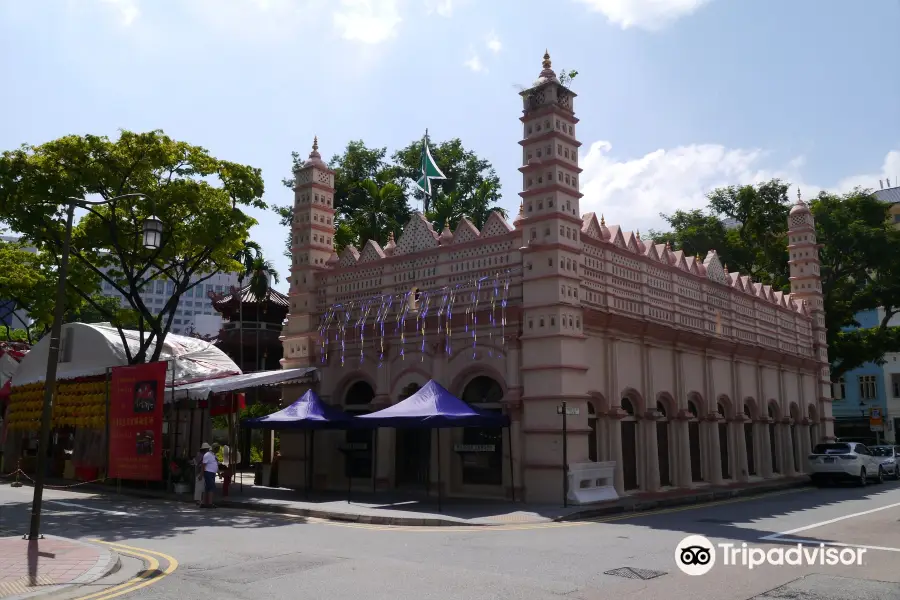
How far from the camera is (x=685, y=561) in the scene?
11.1m

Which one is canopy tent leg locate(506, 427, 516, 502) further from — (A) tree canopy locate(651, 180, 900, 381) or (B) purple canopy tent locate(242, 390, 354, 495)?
(A) tree canopy locate(651, 180, 900, 381)

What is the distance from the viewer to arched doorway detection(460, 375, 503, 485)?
20.4 metres

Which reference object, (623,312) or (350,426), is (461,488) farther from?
(623,312)

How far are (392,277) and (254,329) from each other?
78.8ft

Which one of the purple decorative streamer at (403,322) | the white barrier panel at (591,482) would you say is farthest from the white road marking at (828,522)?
the purple decorative streamer at (403,322)

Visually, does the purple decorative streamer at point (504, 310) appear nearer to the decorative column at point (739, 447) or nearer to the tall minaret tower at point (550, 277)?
the tall minaret tower at point (550, 277)

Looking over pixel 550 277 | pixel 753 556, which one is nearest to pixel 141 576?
pixel 753 556

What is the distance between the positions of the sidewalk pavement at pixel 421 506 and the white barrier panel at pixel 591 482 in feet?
1.13

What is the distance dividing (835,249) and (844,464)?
53.4 feet

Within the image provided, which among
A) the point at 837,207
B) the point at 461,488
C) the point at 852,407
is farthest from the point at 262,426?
the point at 852,407

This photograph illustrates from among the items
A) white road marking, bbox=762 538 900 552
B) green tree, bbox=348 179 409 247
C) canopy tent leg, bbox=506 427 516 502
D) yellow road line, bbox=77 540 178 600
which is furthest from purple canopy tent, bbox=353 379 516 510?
green tree, bbox=348 179 409 247

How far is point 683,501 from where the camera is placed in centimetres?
2080

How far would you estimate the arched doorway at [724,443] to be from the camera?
88.2 ft

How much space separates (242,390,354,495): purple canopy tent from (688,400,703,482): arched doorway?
11379 millimetres
